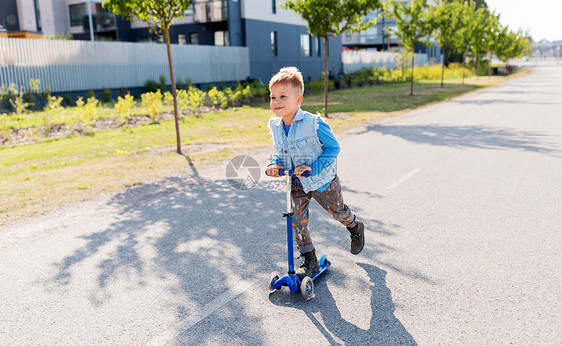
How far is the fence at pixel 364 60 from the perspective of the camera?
1588 inches

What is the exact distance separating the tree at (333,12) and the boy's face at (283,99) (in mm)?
12491

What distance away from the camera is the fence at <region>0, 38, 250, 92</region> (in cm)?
1906

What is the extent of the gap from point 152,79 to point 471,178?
69.1ft

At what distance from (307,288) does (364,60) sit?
41716mm

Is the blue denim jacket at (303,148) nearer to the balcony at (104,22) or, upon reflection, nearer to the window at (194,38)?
the window at (194,38)

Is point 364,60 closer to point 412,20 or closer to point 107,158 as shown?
point 412,20

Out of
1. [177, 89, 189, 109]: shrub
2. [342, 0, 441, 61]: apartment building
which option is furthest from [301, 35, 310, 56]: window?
[342, 0, 441, 61]: apartment building

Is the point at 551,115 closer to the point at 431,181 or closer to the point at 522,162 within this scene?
the point at 522,162

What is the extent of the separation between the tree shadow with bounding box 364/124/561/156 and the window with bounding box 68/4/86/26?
31.0 m

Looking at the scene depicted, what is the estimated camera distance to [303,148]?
351 centimetres

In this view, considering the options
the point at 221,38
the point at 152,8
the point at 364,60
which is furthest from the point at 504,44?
the point at 152,8

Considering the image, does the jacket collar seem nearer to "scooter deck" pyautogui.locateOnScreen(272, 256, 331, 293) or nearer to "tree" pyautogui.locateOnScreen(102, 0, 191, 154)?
"scooter deck" pyautogui.locateOnScreen(272, 256, 331, 293)

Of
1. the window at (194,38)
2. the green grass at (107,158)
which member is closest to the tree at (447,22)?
the green grass at (107,158)

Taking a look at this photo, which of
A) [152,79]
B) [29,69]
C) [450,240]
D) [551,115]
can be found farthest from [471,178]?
[152,79]
